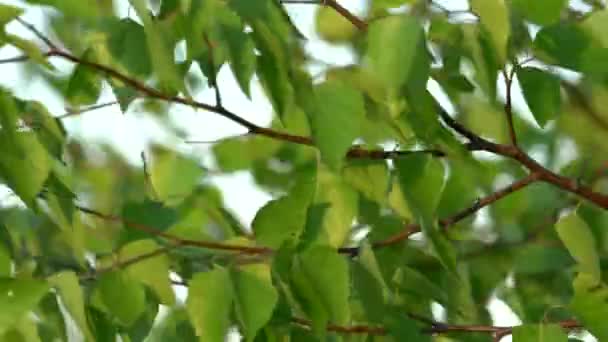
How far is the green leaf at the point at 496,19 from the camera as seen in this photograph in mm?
979

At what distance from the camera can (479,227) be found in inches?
87.2

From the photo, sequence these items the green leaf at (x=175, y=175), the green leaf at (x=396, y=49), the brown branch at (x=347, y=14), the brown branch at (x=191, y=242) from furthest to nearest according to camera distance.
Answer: the green leaf at (x=175, y=175)
the brown branch at (x=191, y=242)
the brown branch at (x=347, y=14)
the green leaf at (x=396, y=49)

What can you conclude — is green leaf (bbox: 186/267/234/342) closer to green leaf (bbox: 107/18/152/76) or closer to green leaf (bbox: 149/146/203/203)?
green leaf (bbox: 107/18/152/76)

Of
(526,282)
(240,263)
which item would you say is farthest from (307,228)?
(526,282)

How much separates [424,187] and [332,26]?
0.34m

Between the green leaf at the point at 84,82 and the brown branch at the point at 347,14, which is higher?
the green leaf at the point at 84,82

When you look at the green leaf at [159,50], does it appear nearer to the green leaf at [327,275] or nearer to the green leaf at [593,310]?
the green leaf at [327,275]

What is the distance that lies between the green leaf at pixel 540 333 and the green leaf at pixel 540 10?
0.72 ft

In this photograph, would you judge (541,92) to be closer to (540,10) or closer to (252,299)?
(540,10)

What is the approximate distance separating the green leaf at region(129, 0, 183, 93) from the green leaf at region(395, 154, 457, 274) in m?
0.18

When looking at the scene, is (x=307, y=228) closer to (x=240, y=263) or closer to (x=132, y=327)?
(x=240, y=263)

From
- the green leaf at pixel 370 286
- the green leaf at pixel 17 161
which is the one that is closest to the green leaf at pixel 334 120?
the green leaf at pixel 370 286

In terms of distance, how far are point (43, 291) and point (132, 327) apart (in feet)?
0.65

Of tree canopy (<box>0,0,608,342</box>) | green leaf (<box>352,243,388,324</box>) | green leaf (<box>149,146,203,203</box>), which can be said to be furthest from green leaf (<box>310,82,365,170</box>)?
green leaf (<box>149,146,203,203</box>)
